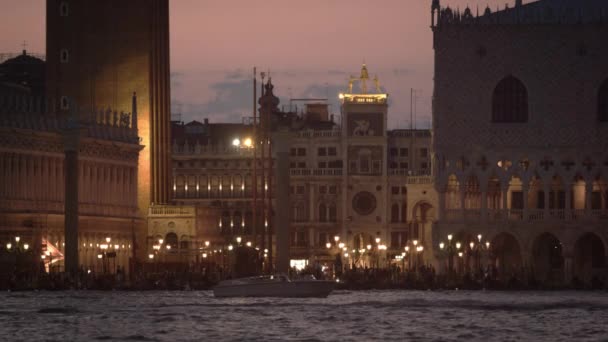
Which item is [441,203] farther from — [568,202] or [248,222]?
[248,222]

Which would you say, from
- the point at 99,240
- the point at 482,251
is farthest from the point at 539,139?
the point at 99,240

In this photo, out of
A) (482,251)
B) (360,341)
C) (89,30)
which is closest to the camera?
(360,341)

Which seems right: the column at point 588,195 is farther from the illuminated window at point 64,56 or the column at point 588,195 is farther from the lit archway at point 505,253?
the illuminated window at point 64,56

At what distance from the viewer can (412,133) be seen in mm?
152625

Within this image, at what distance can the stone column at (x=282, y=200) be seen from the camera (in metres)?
97.0

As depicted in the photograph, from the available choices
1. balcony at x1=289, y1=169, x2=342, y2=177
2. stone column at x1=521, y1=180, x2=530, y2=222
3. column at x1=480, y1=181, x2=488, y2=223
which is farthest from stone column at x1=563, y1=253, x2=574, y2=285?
balcony at x1=289, y1=169, x2=342, y2=177

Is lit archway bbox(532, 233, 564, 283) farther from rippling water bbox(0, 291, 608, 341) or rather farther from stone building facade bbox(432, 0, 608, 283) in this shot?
rippling water bbox(0, 291, 608, 341)

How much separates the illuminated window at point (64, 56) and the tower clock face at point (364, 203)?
3173 cm

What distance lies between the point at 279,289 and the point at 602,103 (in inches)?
1248

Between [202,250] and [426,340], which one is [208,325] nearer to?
[426,340]

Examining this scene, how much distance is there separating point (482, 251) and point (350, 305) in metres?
29.0

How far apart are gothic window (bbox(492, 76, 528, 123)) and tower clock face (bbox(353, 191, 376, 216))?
32.4 m

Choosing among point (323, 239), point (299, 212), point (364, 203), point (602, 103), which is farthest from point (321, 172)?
point (602, 103)

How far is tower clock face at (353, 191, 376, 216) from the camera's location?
5896 inches
